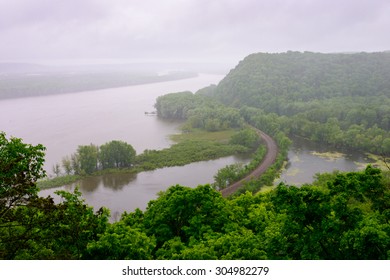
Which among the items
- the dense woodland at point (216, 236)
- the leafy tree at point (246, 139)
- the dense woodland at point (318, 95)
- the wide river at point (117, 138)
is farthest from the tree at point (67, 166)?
the dense woodland at point (318, 95)

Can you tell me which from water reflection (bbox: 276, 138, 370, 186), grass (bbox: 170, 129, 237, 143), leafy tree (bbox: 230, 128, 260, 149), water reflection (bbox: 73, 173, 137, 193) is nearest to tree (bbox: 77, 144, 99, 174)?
water reflection (bbox: 73, 173, 137, 193)

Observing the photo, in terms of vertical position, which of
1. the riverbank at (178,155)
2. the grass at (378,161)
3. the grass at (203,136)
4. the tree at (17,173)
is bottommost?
the grass at (378,161)

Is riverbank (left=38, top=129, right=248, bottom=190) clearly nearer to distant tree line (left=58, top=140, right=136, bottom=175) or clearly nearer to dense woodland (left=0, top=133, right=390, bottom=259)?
distant tree line (left=58, top=140, right=136, bottom=175)

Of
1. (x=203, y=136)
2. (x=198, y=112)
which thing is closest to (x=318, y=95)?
(x=198, y=112)

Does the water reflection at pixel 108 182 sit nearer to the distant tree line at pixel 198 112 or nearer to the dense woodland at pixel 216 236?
the dense woodland at pixel 216 236

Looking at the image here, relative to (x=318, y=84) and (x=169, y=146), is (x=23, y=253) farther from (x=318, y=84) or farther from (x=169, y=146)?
(x=318, y=84)
